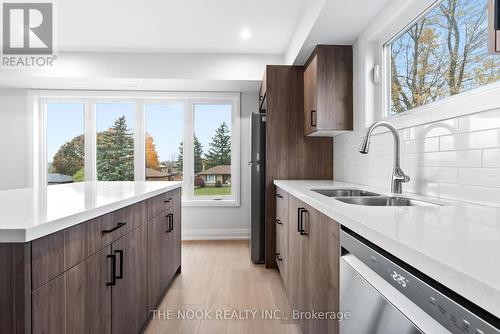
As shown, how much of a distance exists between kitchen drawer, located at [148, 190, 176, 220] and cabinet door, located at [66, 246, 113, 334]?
2.27ft

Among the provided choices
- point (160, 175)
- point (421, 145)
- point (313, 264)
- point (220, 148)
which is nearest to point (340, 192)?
point (421, 145)

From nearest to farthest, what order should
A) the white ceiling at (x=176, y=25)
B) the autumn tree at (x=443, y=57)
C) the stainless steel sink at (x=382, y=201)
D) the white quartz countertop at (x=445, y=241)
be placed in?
1. the white quartz countertop at (x=445, y=241)
2. the autumn tree at (x=443, y=57)
3. the stainless steel sink at (x=382, y=201)
4. the white ceiling at (x=176, y=25)

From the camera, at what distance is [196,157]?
15.5ft

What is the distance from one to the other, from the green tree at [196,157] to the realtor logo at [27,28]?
2.06 meters

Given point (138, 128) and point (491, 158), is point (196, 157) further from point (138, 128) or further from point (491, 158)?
point (491, 158)

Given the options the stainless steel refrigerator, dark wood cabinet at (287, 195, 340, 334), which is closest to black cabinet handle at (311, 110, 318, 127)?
the stainless steel refrigerator

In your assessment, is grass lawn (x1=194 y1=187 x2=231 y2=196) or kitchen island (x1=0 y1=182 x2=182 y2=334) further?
grass lawn (x1=194 y1=187 x2=231 y2=196)

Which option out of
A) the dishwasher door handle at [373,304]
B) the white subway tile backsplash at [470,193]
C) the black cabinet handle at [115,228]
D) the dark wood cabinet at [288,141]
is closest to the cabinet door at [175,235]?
the dark wood cabinet at [288,141]

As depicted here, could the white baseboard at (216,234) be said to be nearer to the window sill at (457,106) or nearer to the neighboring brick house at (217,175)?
the neighboring brick house at (217,175)

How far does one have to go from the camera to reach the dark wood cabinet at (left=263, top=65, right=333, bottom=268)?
10.4 ft

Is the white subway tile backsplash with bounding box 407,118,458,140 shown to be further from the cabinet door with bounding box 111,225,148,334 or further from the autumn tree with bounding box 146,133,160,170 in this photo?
the autumn tree with bounding box 146,133,160,170

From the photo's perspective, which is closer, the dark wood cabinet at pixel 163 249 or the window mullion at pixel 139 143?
the dark wood cabinet at pixel 163 249

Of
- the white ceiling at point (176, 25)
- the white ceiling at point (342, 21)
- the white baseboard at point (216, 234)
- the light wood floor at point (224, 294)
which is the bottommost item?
the light wood floor at point (224, 294)

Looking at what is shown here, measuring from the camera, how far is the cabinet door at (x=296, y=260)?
1.76m
